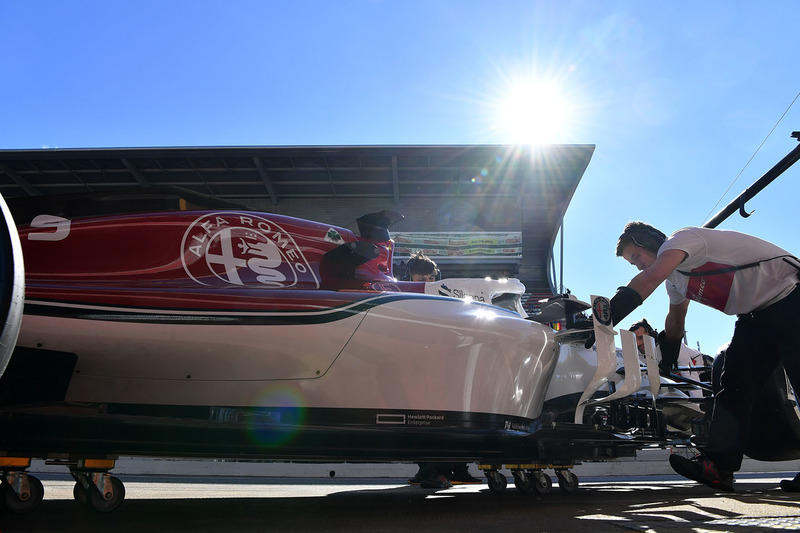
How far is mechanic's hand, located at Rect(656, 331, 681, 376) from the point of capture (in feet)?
10.3

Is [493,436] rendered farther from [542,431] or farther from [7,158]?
[7,158]

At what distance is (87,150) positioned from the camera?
14.9 m

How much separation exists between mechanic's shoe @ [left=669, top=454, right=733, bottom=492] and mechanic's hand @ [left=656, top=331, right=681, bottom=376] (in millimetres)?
701

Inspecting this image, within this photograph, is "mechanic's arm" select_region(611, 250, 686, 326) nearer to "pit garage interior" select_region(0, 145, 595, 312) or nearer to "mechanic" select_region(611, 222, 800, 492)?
"mechanic" select_region(611, 222, 800, 492)

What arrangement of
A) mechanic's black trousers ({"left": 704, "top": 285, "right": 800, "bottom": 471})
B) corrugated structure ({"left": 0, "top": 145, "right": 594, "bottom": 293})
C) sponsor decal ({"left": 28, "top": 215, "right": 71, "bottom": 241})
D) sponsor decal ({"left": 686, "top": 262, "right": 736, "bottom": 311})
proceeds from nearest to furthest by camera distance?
1. sponsor decal ({"left": 28, "top": 215, "right": 71, "bottom": 241})
2. mechanic's black trousers ({"left": 704, "top": 285, "right": 800, "bottom": 471})
3. sponsor decal ({"left": 686, "top": 262, "right": 736, "bottom": 311})
4. corrugated structure ({"left": 0, "top": 145, "right": 594, "bottom": 293})

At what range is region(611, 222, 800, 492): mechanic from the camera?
8.32ft

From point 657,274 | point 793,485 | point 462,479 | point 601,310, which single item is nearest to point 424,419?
point 601,310

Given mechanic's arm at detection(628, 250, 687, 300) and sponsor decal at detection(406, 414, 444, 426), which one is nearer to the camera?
sponsor decal at detection(406, 414, 444, 426)

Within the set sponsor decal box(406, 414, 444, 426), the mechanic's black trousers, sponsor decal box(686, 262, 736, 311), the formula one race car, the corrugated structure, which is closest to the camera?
the formula one race car

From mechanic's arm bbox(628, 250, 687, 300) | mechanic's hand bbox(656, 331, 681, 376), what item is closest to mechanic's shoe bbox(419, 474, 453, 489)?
mechanic's hand bbox(656, 331, 681, 376)

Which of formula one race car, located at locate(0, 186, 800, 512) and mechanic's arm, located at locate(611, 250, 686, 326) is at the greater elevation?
mechanic's arm, located at locate(611, 250, 686, 326)

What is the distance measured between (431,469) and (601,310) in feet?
8.05

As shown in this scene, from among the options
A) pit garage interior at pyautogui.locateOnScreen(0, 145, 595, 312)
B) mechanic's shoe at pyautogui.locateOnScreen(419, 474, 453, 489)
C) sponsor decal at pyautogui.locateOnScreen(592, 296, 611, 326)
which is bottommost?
mechanic's shoe at pyautogui.locateOnScreen(419, 474, 453, 489)

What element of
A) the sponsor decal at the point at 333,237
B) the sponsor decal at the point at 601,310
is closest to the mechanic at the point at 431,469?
the sponsor decal at the point at 333,237
